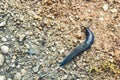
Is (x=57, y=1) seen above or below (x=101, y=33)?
above

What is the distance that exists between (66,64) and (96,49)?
34cm

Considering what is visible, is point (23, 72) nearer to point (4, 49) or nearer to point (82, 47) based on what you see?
point (4, 49)

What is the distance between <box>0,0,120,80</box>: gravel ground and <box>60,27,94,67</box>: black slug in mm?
37

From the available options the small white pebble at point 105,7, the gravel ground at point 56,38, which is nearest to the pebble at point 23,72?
the gravel ground at point 56,38

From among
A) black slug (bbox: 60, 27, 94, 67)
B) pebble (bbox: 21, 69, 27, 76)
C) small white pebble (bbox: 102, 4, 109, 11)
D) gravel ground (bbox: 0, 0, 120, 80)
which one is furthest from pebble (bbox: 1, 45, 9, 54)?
small white pebble (bbox: 102, 4, 109, 11)

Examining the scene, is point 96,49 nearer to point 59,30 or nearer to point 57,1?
point 59,30

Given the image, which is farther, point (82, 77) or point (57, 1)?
point (57, 1)

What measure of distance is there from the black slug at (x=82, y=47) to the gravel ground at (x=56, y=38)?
0.04 metres

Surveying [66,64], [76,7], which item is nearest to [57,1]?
[76,7]

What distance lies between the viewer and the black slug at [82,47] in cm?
380

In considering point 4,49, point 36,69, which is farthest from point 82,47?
point 4,49

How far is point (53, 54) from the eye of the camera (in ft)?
12.6

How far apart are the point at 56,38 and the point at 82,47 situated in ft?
0.88

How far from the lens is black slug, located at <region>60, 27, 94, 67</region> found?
3.80m
